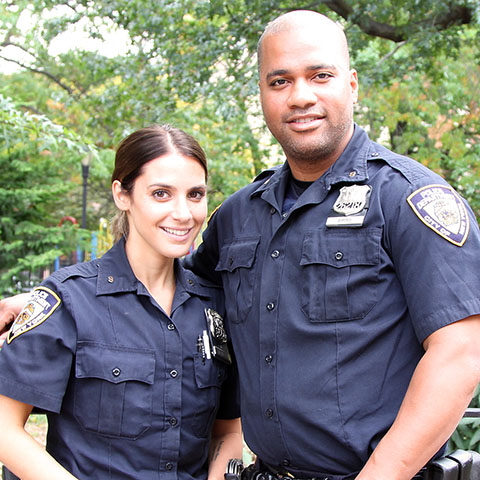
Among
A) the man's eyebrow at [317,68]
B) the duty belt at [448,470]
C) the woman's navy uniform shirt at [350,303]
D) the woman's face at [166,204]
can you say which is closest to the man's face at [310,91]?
the man's eyebrow at [317,68]

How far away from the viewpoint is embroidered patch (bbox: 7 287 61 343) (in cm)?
206

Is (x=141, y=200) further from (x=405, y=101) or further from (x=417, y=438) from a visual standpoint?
(x=405, y=101)

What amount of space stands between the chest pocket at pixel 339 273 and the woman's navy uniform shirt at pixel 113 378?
0.58 m

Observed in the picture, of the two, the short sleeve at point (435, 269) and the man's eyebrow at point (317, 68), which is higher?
the man's eyebrow at point (317, 68)

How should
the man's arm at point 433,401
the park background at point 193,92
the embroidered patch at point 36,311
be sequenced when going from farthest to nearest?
1. the park background at point 193,92
2. the embroidered patch at point 36,311
3. the man's arm at point 433,401

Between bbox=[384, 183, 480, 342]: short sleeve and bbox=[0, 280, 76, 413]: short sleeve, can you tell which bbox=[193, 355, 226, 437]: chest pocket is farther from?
bbox=[384, 183, 480, 342]: short sleeve

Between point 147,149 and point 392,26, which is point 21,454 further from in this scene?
point 392,26

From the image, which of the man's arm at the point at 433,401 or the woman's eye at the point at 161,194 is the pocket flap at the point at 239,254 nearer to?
the woman's eye at the point at 161,194

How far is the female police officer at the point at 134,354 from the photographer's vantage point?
204 centimetres

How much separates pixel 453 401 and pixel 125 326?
1.13 m

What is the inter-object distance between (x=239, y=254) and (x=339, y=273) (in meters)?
0.47

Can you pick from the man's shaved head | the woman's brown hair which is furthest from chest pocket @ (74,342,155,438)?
the man's shaved head

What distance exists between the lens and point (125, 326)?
222 cm

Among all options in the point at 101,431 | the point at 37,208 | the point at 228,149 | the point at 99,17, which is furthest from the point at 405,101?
the point at 101,431
